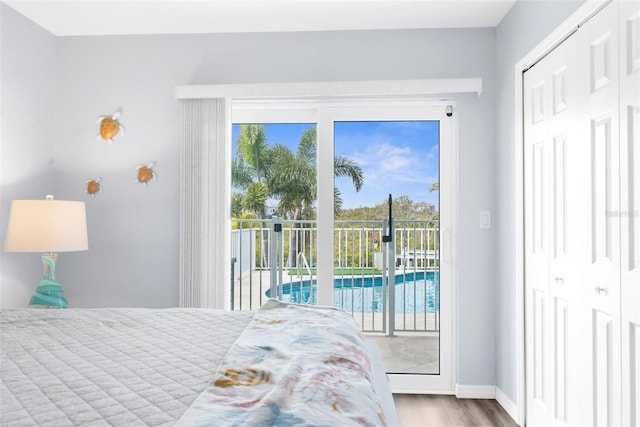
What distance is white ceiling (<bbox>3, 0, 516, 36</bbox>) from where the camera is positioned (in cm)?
280

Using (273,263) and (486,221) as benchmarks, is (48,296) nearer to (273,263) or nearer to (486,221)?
(273,263)

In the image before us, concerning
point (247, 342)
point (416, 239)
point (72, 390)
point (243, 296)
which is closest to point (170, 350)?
point (247, 342)

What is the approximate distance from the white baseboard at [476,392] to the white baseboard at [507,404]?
0.05 metres

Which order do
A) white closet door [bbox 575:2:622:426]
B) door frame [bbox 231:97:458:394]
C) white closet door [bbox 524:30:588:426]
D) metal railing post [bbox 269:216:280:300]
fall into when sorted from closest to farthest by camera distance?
white closet door [bbox 575:2:622:426] < white closet door [bbox 524:30:588:426] < door frame [bbox 231:97:458:394] < metal railing post [bbox 269:216:280:300]

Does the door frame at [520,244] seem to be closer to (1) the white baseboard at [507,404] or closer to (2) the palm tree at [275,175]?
(1) the white baseboard at [507,404]

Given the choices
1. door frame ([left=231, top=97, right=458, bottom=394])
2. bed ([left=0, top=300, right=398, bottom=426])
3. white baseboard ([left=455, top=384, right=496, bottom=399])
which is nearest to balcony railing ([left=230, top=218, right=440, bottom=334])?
door frame ([left=231, top=97, right=458, bottom=394])

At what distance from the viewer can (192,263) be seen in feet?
10.4

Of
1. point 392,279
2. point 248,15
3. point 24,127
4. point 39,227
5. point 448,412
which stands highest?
point 248,15

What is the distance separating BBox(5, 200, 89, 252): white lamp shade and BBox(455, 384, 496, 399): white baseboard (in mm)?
2772

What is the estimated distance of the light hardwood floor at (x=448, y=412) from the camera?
8.90 ft

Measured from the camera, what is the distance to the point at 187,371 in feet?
3.81

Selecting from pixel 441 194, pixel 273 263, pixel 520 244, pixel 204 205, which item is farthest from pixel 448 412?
pixel 204 205

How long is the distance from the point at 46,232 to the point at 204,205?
98 cm

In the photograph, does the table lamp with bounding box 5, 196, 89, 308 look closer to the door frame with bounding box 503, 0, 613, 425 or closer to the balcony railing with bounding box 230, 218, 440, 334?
the balcony railing with bounding box 230, 218, 440, 334
